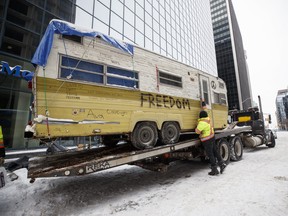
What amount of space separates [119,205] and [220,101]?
6853 mm

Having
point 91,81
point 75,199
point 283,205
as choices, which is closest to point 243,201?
point 283,205

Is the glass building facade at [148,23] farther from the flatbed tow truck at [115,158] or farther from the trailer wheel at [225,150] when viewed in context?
the trailer wheel at [225,150]

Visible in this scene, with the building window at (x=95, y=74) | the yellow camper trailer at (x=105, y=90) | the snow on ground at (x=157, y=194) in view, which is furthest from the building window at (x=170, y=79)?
the snow on ground at (x=157, y=194)

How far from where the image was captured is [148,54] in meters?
5.56

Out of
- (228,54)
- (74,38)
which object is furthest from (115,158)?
(228,54)

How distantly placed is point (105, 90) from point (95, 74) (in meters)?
0.48

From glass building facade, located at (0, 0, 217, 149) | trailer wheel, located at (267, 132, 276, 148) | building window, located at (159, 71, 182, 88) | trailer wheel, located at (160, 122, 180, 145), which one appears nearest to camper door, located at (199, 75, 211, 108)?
building window, located at (159, 71, 182, 88)

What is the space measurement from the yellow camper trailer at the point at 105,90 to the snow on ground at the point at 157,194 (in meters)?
1.28

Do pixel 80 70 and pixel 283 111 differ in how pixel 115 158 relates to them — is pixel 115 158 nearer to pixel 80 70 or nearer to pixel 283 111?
pixel 80 70

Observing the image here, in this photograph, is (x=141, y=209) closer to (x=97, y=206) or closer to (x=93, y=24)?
(x=97, y=206)

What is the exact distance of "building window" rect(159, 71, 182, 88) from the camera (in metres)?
5.80

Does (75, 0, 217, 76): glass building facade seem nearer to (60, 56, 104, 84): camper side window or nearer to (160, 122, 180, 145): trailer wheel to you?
(60, 56, 104, 84): camper side window

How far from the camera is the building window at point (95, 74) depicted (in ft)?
13.0

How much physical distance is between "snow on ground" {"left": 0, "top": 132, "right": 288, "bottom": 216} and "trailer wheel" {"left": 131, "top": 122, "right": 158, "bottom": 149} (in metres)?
1.17
